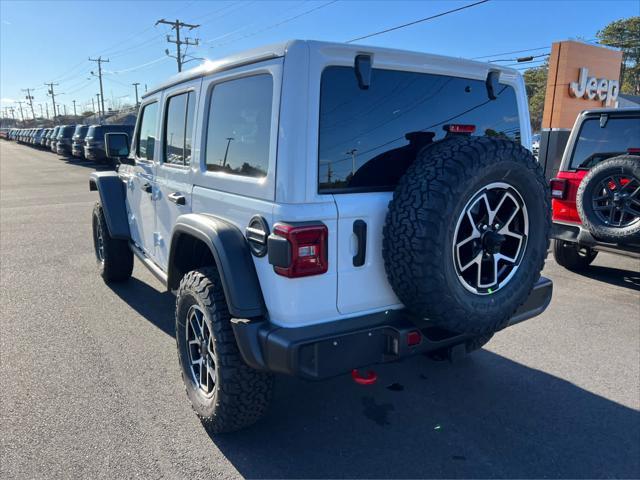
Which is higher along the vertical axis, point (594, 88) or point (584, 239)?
point (594, 88)

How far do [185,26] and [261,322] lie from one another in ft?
154

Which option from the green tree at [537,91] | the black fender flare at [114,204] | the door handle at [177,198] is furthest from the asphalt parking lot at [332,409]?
the green tree at [537,91]

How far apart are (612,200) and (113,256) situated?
17.0 feet

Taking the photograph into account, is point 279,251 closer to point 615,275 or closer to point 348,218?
point 348,218

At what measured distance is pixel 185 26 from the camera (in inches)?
1699

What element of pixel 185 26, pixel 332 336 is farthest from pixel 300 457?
pixel 185 26

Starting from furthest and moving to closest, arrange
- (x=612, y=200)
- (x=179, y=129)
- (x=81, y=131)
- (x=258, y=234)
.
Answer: (x=81, y=131), (x=612, y=200), (x=179, y=129), (x=258, y=234)

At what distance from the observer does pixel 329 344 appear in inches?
86.4

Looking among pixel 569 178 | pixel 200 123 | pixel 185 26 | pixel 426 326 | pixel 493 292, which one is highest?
pixel 185 26

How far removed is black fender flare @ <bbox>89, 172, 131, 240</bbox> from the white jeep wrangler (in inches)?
86.9

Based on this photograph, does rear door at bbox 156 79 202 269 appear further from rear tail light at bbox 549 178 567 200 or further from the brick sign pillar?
the brick sign pillar

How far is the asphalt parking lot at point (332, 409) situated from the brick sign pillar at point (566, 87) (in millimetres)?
12186

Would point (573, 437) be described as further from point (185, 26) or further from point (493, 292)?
point (185, 26)

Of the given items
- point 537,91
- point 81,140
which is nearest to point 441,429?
point 81,140
